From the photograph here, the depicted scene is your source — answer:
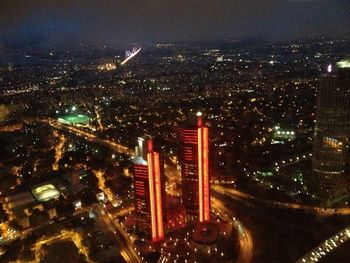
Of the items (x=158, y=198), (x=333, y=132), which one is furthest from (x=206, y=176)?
(x=333, y=132)

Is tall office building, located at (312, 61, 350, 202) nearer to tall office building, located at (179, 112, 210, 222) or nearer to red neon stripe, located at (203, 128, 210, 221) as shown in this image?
red neon stripe, located at (203, 128, 210, 221)

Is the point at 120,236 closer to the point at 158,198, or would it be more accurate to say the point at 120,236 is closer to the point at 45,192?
the point at 158,198

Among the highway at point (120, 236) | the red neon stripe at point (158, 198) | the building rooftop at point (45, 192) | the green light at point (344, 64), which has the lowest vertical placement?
the highway at point (120, 236)

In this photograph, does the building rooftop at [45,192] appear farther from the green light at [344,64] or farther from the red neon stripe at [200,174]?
the green light at [344,64]

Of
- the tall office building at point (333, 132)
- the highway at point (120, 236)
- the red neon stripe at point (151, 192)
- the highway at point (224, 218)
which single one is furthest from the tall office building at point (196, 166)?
the tall office building at point (333, 132)

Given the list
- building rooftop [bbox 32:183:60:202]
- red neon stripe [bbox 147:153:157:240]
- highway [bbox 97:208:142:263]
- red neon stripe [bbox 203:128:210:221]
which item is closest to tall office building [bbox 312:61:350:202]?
red neon stripe [bbox 203:128:210:221]
